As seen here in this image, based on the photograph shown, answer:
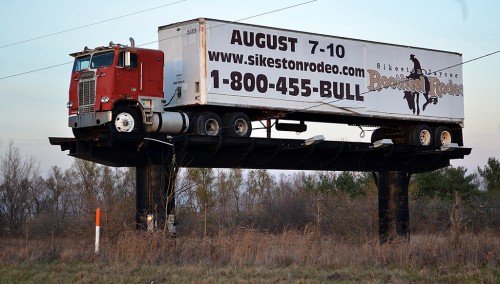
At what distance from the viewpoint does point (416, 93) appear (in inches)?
1265

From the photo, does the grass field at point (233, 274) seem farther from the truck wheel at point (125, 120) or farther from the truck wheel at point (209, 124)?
the truck wheel at point (209, 124)

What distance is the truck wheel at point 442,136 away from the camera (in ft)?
106

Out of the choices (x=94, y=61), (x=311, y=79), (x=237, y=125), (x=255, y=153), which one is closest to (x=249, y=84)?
(x=237, y=125)

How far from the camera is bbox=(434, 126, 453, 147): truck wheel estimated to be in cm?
3244

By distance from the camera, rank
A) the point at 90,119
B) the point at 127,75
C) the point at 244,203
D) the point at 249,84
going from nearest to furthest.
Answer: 1. the point at 90,119
2. the point at 127,75
3. the point at 249,84
4. the point at 244,203

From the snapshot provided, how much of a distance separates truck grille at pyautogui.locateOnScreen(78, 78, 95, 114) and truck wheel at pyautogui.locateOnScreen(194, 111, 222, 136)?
334 cm

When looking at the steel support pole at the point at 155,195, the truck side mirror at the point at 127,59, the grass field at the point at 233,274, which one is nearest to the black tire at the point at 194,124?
the steel support pole at the point at 155,195

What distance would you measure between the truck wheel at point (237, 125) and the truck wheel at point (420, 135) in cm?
771

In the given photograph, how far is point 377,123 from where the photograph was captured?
105 ft

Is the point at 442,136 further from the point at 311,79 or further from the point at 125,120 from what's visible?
the point at 125,120

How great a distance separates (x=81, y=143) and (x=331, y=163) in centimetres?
961

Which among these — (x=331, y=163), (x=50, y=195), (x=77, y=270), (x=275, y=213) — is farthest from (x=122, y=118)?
(x=50, y=195)

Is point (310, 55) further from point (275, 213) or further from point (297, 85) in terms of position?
point (275, 213)

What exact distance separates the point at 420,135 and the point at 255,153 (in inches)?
307
